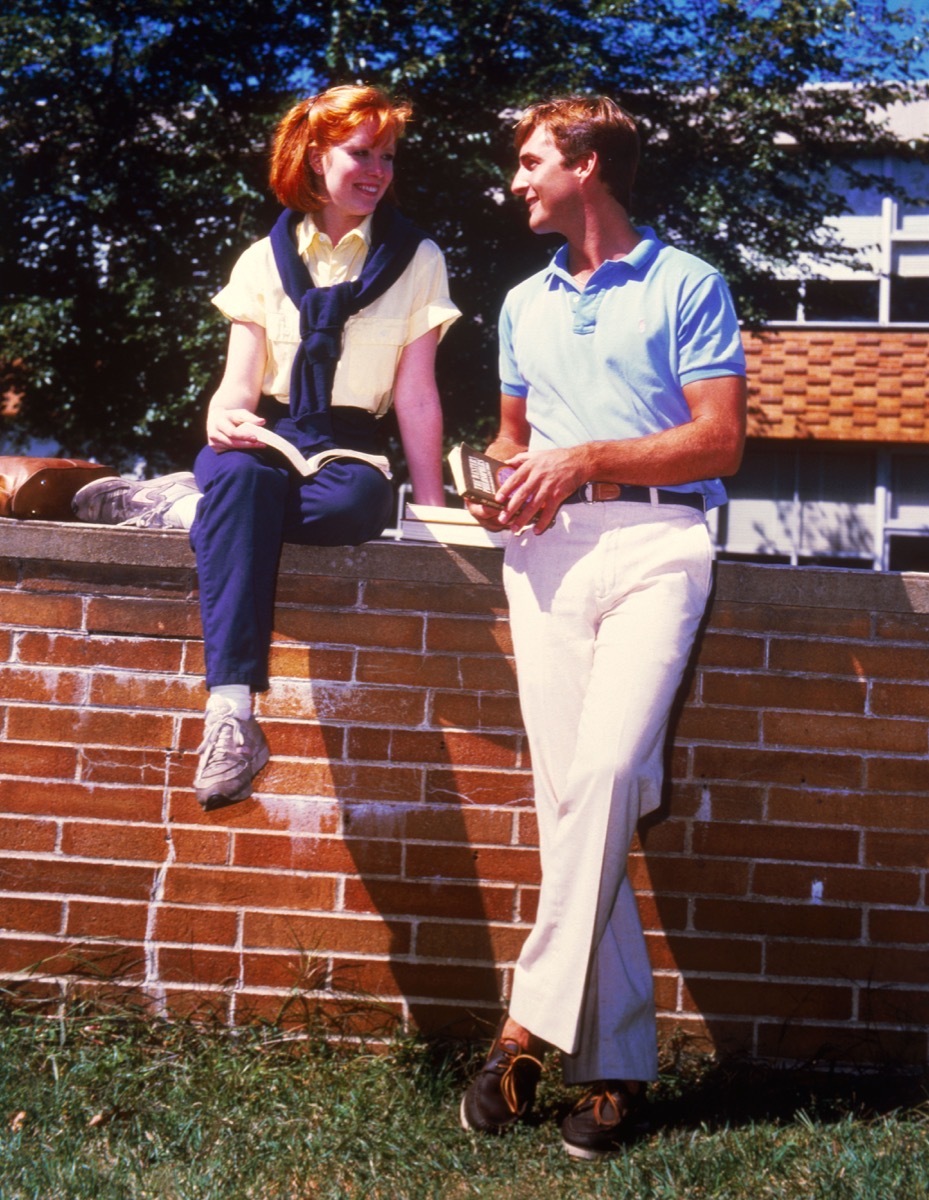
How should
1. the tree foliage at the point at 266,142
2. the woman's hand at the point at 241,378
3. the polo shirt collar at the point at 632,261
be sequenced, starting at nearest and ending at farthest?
the polo shirt collar at the point at 632,261, the woman's hand at the point at 241,378, the tree foliage at the point at 266,142

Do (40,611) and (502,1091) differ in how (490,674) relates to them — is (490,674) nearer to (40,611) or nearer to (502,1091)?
(502,1091)

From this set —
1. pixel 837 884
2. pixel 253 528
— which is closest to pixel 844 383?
pixel 837 884

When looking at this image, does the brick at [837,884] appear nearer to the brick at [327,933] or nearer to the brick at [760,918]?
the brick at [760,918]

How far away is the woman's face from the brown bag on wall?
1.04m

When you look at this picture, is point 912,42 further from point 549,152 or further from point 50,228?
point 549,152

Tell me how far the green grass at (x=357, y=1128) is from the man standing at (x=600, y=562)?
17 centimetres

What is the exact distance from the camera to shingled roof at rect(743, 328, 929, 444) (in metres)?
19.5

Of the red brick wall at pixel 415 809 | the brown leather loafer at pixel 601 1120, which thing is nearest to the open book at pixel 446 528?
the red brick wall at pixel 415 809

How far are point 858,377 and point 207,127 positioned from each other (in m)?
11.3

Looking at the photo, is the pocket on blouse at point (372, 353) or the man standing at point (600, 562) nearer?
the man standing at point (600, 562)

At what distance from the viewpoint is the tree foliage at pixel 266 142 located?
522 inches

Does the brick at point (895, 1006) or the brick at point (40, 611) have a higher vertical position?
the brick at point (40, 611)

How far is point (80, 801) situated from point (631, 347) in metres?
1.88

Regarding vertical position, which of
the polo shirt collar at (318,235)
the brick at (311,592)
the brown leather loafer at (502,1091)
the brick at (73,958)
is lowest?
the brown leather loafer at (502,1091)
